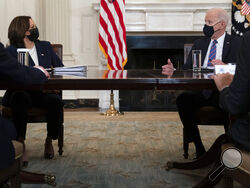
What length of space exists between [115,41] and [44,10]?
1655 millimetres

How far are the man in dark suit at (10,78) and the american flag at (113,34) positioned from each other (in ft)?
14.2

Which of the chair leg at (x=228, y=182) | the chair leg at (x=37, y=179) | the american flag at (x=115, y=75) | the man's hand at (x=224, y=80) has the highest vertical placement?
the man's hand at (x=224, y=80)

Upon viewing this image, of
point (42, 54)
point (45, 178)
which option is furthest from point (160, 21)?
point (45, 178)

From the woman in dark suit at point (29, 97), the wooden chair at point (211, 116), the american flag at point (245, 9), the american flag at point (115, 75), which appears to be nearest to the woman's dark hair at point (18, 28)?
the woman in dark suit at point (29, 97)

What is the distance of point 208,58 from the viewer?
3537mm

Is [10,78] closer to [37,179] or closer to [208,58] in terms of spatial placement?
[37,179]

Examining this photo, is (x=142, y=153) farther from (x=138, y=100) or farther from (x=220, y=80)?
(x=138, y=100)

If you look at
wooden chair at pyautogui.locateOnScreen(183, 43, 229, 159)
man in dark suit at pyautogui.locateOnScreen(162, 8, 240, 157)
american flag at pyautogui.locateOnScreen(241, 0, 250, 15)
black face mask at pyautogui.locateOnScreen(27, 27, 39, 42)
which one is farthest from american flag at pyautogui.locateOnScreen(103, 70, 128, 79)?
american flag at pyautogui.locateOnScreen(241, 0, 250, 15)

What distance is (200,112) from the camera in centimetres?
299

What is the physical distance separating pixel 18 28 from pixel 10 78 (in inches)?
59.4

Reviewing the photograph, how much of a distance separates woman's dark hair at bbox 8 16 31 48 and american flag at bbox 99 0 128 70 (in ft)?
10.1

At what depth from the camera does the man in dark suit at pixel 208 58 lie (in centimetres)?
310

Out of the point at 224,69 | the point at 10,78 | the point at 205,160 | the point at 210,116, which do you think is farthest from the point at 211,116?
the point at 10,78

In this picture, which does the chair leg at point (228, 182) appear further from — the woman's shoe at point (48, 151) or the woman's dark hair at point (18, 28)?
the woman's dark hair at point (18, 28)
